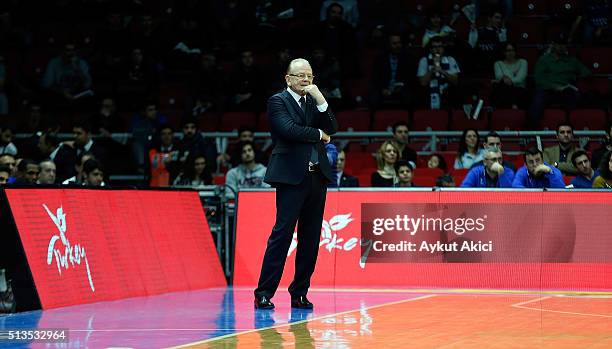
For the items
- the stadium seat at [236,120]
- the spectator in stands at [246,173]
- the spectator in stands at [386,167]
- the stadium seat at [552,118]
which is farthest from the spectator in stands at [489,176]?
the stadium seat at [236,120]

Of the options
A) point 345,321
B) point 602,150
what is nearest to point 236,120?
point 602,150

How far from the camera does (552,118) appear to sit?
18.5m

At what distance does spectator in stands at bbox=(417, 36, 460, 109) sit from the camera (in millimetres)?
19031

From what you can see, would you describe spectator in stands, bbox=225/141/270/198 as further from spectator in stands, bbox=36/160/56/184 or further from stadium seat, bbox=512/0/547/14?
stadium seat, bbox=512/0/547/14

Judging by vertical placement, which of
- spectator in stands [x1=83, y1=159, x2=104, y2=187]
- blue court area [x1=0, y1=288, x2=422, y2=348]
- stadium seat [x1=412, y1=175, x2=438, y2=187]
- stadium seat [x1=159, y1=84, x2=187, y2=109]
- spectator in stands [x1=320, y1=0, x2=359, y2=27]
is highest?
spectator in stands [x1=320, y1=0, x2=359, y2=27]

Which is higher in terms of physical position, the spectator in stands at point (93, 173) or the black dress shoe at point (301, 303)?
the spectator in stands at point (93, 173)

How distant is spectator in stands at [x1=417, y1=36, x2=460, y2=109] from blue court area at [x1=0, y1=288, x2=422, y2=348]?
701 centimetres

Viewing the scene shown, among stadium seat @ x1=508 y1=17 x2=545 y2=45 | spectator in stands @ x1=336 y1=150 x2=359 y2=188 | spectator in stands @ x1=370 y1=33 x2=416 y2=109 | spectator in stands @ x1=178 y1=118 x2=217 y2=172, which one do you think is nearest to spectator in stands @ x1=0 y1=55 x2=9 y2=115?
spectator in stands @ x1=178 y1=118 x2=217 y2=172

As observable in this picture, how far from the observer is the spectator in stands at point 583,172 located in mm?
14227

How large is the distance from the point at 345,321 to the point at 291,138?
6.09 ft

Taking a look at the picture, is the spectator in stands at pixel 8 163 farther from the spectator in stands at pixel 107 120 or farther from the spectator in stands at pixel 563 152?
the spectator in stands at pixel 563 152

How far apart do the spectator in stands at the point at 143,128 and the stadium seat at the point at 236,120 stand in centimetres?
96

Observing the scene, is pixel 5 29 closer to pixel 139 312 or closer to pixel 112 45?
pixel 112 45

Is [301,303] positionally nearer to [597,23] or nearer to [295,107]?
[295,107]
